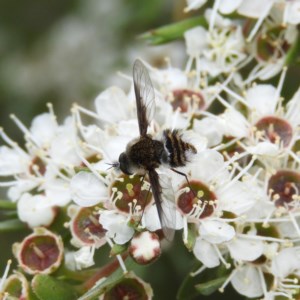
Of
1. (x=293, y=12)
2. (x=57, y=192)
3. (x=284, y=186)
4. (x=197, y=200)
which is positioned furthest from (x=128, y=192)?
(x=293, y=12)

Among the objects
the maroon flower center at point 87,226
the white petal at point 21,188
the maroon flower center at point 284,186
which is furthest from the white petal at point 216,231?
the white petal at point 21,188

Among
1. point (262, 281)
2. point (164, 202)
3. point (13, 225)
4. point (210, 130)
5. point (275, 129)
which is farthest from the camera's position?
point (13, 225)

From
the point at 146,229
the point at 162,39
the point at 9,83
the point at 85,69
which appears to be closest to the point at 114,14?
the point at 85,69

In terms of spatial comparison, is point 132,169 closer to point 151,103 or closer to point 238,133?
point 151,103

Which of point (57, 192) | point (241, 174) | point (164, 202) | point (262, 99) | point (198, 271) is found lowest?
point (198, 271)

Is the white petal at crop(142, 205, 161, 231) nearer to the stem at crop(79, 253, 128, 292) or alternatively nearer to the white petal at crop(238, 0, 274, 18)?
the stem at crop(79, 253, 128, 292)

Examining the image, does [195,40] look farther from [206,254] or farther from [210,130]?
[206,254]

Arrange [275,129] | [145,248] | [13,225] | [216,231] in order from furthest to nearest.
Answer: [13,225] → [275,129] → [216,231] → [145,248]
